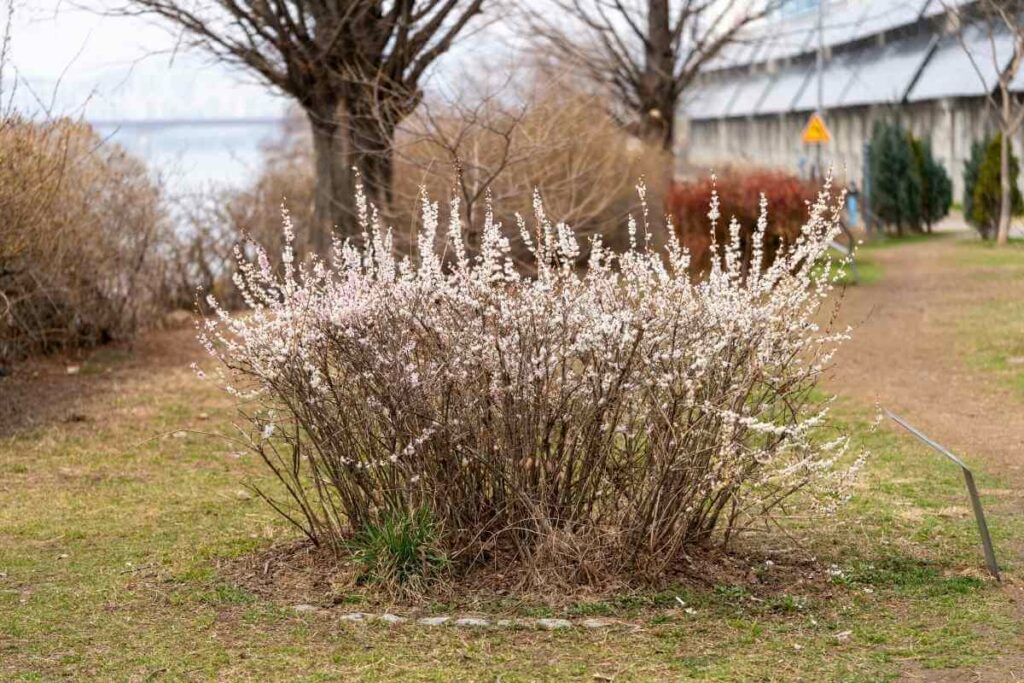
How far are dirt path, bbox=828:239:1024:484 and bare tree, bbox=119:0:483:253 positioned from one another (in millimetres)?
4737

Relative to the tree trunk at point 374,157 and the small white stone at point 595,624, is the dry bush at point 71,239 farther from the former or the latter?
the small white stone at point 595,624

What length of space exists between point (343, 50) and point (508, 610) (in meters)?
9.08

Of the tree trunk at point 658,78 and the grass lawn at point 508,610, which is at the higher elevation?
the tree trunk at point 658,78

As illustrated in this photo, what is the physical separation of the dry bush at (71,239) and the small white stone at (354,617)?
5.92 metres

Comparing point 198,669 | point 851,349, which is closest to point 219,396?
point 851,349

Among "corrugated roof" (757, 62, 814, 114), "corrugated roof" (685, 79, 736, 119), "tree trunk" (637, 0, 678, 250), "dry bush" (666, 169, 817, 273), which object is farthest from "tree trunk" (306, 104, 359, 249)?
"corrugated roof" (685, 79, 736, 119)

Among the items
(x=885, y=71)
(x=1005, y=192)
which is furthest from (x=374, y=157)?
(x=885, y=71)

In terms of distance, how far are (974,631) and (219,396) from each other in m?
8.16

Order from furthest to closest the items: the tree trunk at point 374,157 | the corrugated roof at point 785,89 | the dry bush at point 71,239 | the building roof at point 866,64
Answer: the corrugated roof at point 785,89, the building roof at point 866,64, the tree trunk at point 374,157, the dry bush at point 71,239

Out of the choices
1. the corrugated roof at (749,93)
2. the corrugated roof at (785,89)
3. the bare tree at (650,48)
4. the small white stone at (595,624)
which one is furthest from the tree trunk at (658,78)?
the corrugated roof at (749,93)

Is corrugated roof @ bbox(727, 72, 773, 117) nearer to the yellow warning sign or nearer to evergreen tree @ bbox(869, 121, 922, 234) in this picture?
evergreen tree @ bbox(869, 121, 922, 234)

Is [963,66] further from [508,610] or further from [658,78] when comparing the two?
[508,610]

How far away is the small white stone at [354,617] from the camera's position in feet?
19.8

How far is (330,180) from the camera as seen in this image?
1516 cm
